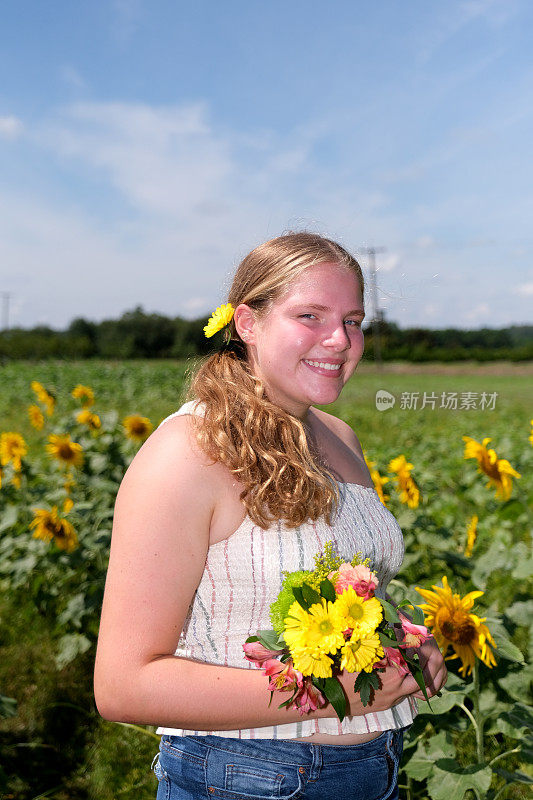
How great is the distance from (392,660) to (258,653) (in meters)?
0.23

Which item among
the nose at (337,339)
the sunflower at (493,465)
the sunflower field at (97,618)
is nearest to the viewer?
the nose at (337,339)

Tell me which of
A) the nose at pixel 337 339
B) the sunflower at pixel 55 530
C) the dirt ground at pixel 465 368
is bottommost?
the sunflower at pixel 55 530

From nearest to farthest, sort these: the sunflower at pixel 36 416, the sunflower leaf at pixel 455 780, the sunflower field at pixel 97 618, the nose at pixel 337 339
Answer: the nose at pixel 337 339
the sunflower leaf at pixel 455 780
the sunflower field at pixel 97 618
the sunflower at pixel 36 416

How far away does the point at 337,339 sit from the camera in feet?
4.30

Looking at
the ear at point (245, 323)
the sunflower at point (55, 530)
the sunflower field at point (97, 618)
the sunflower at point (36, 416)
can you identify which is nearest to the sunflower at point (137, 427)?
the sunflower field at point (97, 618)

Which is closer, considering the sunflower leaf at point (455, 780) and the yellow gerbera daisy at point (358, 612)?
the yellow gerbera daisy at point (358, 612)

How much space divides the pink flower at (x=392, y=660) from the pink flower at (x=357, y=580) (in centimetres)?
10

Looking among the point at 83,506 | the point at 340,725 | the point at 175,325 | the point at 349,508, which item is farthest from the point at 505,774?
the point at 175,325

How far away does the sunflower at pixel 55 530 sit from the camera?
322 cm

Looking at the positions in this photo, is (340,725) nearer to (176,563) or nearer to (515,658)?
(176,563)

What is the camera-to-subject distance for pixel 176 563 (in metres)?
1.09

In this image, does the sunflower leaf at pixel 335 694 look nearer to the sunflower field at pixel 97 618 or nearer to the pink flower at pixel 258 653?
the pink flower at pixel 258 653

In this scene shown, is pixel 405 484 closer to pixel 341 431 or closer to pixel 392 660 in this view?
pixel 341 431

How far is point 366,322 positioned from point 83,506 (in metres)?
2.23
